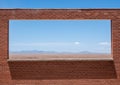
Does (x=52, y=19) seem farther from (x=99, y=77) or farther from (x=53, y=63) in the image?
(x=99, y=77)

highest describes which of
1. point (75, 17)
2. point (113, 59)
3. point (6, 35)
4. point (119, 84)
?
point (75, 17)

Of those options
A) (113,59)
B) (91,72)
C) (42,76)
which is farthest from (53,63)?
(113,59)

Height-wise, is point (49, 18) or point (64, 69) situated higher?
point (49, 18)

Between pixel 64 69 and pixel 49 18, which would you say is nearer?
pixel 49 18
